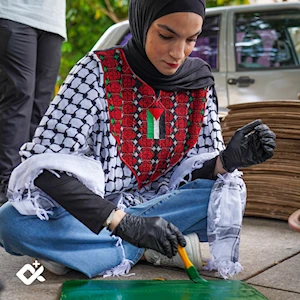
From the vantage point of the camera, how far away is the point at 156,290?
2.55m

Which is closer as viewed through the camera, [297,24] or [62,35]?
[62,35]

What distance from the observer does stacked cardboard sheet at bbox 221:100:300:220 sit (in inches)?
160

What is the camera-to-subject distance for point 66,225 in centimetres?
284

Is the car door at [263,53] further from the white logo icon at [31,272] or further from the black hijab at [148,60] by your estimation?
the white logo icon at [31,272]

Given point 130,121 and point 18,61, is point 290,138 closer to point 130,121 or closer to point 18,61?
point 130,121

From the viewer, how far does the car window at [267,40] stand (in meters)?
6.27

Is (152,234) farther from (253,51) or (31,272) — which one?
(253,51)

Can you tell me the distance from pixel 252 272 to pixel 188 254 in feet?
0.95

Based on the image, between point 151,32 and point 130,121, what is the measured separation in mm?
406

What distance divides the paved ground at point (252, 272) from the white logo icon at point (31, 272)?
0.02 meters

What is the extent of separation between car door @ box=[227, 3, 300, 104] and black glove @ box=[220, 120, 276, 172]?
133 inches

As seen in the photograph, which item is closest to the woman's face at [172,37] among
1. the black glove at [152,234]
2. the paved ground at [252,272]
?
the black glove at [152,234]

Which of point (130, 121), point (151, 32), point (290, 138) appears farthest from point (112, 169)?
point (290, 138)

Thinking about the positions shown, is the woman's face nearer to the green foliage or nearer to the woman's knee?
the woman's knee
